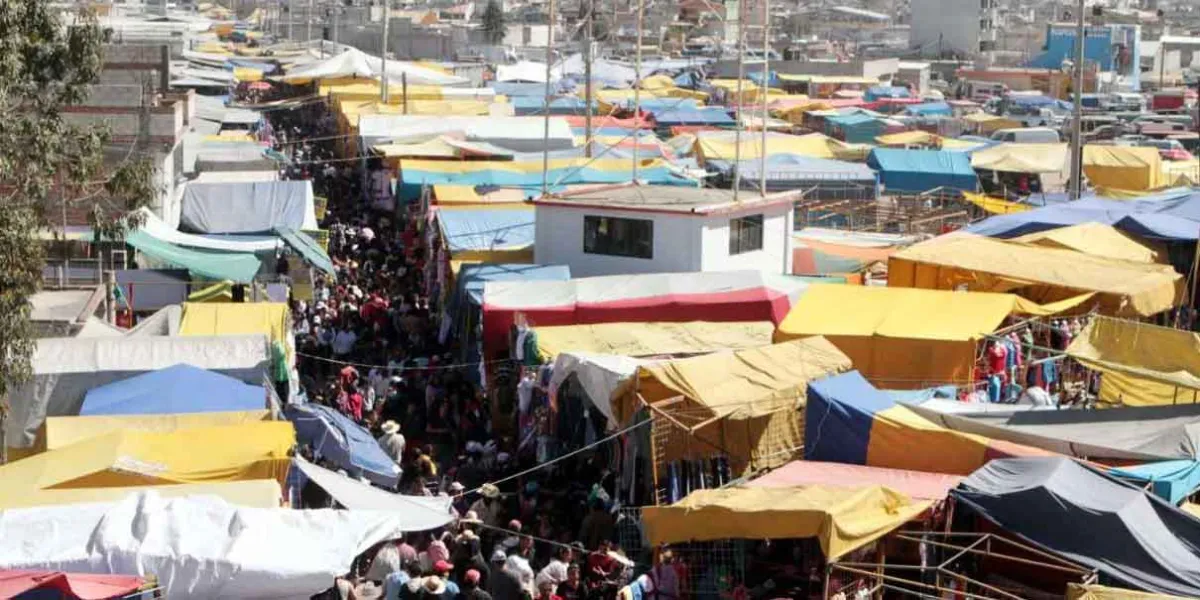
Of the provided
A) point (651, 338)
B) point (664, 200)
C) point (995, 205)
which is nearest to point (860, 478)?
point (651, 338)

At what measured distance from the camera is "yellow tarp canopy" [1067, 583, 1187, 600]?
29.6 ft

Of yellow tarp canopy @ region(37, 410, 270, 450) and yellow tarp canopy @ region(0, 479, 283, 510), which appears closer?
yellow tarp canopy @ region(0, 479, 283, 510)

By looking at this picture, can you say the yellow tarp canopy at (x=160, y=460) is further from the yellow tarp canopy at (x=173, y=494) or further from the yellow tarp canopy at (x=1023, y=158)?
the yellow tarp canopy at (x=1023, y=158)

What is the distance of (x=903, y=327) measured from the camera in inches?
619

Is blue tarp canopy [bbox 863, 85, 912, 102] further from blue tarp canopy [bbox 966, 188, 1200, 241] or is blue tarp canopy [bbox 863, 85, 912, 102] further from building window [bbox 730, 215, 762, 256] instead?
building window [bbox 730, 215, 762, 256]

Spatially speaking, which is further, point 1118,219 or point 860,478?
point 1118,219

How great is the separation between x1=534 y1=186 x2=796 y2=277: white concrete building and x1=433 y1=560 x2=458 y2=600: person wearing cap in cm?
768

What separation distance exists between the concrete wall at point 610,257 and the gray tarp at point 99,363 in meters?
5.58

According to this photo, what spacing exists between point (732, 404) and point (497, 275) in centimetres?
625

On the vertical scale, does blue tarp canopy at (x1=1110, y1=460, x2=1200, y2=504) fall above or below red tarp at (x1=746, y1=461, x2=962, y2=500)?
above

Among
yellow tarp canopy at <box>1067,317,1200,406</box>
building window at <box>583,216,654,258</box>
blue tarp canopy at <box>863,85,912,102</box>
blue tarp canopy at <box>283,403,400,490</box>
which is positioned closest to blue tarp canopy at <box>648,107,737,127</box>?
blue tarp canopy at <box>863,85,912,102</box>

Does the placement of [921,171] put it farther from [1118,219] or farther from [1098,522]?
[1098,522]

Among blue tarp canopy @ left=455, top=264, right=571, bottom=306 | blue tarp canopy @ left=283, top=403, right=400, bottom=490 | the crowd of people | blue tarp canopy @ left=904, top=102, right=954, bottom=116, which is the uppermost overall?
blue tarp canopy @ left=904, top=102, right=954, bottom=116

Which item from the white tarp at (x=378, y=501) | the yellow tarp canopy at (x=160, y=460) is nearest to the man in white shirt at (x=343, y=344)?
the white tarp at (x=378, y=501)
